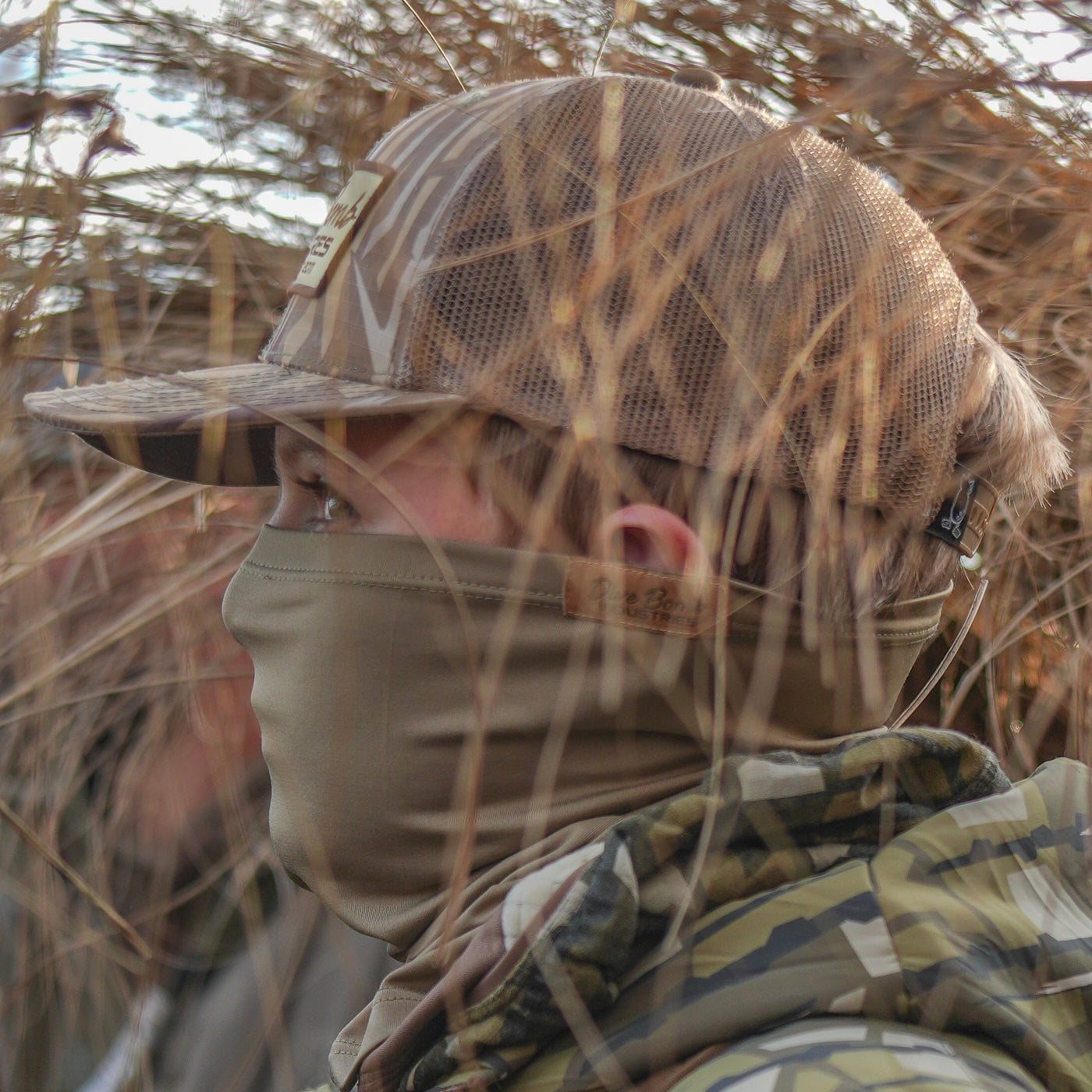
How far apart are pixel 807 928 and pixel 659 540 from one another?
1.33ft

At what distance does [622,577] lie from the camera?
1.13m

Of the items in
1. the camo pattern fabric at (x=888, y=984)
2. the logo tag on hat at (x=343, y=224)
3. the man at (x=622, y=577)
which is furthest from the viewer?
the logo tag on hat at (x=343, y=224)

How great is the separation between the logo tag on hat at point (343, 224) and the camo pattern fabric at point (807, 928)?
0.72 meters

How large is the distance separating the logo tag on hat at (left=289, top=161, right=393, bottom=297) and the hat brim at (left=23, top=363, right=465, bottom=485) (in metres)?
0.11

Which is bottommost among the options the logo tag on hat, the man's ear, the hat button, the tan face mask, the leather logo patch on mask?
the tan face mask

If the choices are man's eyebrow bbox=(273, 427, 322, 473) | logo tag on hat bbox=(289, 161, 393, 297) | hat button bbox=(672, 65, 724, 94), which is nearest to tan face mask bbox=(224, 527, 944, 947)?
man's eyebrow bbox=(273, 427, 322, 473)

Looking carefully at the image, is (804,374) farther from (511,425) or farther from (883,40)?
(883,40)

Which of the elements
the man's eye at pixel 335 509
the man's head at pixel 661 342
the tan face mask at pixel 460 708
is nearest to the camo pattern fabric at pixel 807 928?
the tan face mask at pixel 460 708

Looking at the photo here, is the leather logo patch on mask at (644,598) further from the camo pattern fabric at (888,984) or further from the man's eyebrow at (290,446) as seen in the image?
the man's eyebrow at (290,446)

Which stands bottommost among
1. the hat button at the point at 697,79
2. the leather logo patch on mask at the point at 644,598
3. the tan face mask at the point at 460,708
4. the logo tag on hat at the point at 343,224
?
the tan face mask at the point at 460,708

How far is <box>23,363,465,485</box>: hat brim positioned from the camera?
117 centimetres

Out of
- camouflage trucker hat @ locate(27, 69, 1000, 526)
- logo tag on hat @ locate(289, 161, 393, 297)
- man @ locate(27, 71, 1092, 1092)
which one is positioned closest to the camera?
man @ locate(27, 71, 1092, 1092)

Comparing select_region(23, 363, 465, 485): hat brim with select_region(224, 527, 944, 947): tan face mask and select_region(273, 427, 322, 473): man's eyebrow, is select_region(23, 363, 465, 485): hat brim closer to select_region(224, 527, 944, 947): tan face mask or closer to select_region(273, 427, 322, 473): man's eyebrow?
select_region(273, 427, 322, 473): man's eyebrow

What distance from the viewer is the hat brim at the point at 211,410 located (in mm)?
1168
